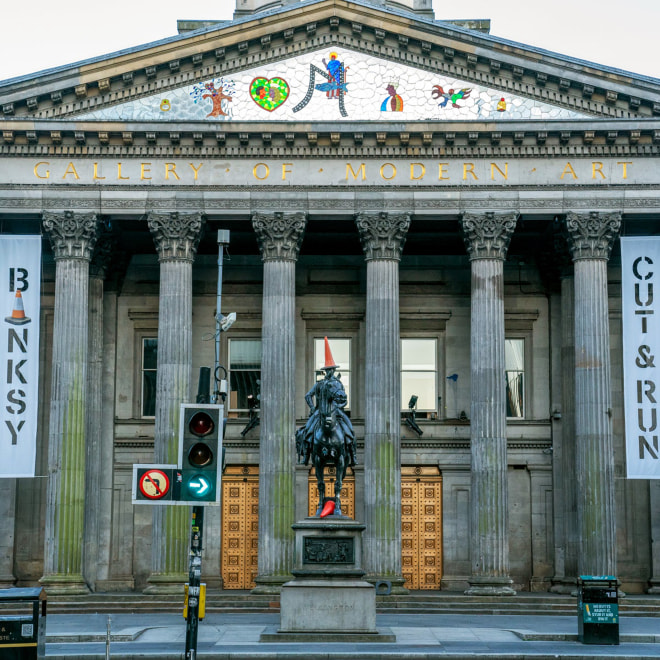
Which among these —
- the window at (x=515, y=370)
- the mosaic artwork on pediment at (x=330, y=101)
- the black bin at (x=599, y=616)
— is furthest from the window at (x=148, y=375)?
the black bin at (x=599, y=616)

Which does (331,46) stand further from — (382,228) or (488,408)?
(488,408)

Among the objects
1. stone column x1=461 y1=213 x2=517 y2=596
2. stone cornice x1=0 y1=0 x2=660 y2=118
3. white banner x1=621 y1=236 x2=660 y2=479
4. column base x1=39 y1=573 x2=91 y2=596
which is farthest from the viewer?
stone cornice x1=0 y1=0 x2=660 y2=118

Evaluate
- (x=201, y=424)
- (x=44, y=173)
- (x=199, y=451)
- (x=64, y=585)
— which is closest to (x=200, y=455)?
(x=199, y=451)

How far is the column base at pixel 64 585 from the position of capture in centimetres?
3700

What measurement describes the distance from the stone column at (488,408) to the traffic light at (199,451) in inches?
856

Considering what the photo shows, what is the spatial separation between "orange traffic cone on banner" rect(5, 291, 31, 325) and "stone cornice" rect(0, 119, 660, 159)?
4.55m

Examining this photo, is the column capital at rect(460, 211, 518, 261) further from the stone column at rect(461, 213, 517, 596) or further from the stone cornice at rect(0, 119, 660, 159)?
the stone cornice at rect(0, 119, 660, 159)

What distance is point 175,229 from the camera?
39.1 m

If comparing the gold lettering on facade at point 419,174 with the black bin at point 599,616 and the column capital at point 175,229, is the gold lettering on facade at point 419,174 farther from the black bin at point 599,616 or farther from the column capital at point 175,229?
the black bin at point 599,616

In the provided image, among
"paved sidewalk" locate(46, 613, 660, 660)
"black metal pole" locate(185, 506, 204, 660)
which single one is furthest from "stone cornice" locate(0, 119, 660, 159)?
"black metal pole" locate(185, 506, 204, 660)

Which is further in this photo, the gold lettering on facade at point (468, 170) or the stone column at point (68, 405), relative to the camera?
the gold lettering on facade at point (468, 170)

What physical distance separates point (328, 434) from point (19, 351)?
12.8m

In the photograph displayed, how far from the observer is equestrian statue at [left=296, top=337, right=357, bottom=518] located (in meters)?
29.1

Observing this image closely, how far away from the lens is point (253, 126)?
39062 mm
